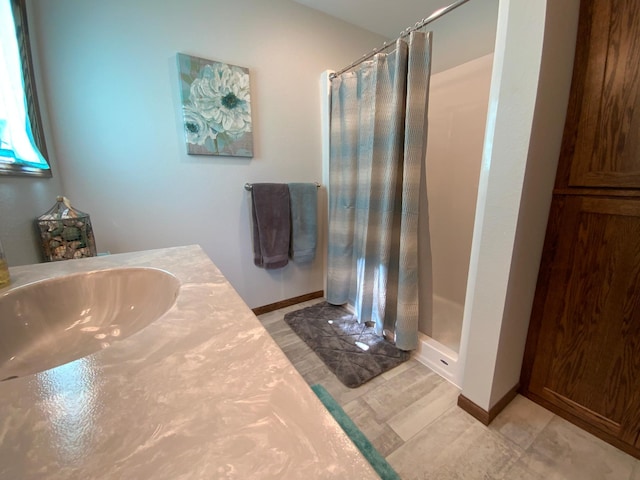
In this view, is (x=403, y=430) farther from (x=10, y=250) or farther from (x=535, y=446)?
(x=10, y=250)

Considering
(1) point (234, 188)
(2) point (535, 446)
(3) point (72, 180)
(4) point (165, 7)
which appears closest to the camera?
(2) point (535, 446)

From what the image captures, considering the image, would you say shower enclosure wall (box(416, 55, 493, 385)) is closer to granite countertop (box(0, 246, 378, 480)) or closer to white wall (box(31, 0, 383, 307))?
white wall (box(31, 0, 383, 307))

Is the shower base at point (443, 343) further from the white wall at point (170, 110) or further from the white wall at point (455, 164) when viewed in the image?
the white wall at point (170, 110)

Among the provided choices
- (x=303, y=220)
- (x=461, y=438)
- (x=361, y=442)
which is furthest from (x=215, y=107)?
(x=461, y=438)

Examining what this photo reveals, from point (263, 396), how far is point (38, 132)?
144 cm

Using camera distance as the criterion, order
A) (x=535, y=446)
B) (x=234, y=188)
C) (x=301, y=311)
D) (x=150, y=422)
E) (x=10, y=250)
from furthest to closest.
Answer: (x=301, y=311), (x=234, y=188), (x=535, y=446), (x=10, y=250), (x=150, y=422)

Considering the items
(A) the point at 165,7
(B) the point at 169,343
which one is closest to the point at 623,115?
(B) the point at 169,343

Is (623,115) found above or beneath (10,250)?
above

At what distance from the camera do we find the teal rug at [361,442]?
2.93 ft

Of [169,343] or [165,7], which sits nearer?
[169,343]

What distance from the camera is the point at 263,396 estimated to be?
32cm

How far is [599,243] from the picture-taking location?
0.95 meters

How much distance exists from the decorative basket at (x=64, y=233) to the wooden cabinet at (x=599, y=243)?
1.98 m

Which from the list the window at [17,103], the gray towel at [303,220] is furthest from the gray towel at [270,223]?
the window at [17,103]
